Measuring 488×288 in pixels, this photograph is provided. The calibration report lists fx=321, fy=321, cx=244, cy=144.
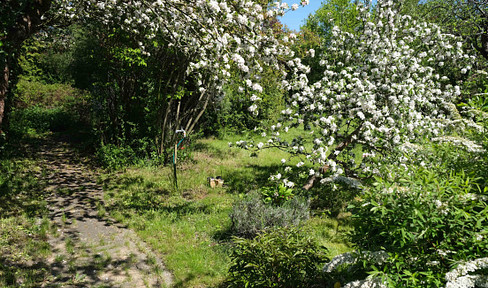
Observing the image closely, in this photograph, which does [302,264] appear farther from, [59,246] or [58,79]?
[58,79]

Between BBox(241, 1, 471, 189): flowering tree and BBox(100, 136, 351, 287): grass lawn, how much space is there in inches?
63.3

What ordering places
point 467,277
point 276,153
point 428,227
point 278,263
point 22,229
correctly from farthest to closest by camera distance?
point 276,153, point 22,229, point 278,263, point 428,227, point 467,277

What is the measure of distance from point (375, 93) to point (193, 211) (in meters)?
4.49

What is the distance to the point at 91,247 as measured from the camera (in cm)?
542

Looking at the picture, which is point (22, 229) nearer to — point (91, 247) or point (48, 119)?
point (91, 247)

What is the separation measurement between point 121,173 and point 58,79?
54.3 feet

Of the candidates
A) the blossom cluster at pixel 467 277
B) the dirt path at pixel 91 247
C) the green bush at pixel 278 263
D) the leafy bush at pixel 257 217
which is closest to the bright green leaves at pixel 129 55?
the dirt path at pixel 91 247

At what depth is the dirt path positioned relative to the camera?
4.53m

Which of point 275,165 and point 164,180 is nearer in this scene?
point 164,180

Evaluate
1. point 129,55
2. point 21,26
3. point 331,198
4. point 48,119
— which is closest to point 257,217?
point 331,198

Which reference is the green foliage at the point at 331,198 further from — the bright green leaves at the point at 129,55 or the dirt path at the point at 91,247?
the bright green leaves at the point at 129,55

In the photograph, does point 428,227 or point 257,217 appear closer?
point 428,227

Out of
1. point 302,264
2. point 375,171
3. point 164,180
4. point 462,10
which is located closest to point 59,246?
point 164,180

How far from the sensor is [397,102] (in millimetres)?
5848
